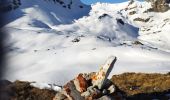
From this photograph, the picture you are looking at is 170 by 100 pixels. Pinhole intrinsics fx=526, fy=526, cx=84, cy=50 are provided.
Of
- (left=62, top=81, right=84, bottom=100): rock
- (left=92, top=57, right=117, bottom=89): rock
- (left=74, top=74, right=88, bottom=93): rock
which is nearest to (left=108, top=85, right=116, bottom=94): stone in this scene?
(left=92, top=57, right=117, bottom=89): rock

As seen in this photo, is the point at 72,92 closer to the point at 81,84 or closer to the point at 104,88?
the point at 81,84

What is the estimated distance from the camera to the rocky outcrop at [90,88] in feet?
76.5

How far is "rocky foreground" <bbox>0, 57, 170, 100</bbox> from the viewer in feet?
77.9

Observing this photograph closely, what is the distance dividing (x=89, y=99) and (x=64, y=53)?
77.1 metres

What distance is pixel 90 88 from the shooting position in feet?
78.8

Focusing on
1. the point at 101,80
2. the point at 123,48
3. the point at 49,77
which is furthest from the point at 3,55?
the point at 123,48

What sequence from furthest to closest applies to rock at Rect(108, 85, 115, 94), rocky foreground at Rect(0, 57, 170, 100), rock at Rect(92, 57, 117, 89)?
rock at Rect(92, 57, 117, 89) → rock at Rect(108, 85, 115, 94) → rocky foreground at Rect(0, 57, 170, 100)

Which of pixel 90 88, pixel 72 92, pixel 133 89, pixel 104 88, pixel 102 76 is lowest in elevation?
pixel 133 89

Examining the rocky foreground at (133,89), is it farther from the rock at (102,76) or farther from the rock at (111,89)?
the rock at (102,76)

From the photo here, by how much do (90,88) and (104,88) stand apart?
946 mm

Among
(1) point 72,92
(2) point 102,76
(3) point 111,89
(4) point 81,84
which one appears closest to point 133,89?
(2) point 102,76

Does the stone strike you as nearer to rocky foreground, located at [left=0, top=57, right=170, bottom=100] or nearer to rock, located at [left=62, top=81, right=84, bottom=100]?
rocky foreground, located at [left=0, top=57, right=170, bottom=100]

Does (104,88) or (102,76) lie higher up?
(102,76)

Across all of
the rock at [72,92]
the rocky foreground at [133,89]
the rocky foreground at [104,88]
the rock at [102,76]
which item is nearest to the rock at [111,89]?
the rocky foreground at [104,88]
